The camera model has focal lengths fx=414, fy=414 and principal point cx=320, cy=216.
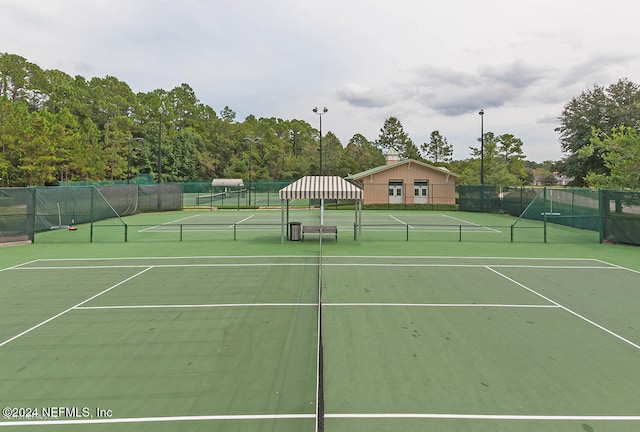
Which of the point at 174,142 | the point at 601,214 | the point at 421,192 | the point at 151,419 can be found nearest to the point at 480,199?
the point at 421,192

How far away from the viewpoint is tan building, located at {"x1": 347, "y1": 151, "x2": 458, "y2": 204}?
47688mm

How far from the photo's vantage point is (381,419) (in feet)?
16.2

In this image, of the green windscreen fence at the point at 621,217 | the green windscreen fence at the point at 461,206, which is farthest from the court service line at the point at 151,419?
the green windscreen fence at the point at 621,217

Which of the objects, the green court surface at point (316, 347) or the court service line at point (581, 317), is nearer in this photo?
the green court surface at point (316, 347)

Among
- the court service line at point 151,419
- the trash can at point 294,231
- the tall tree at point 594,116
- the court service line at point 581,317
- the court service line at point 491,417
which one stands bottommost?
the court service line at point 151,419

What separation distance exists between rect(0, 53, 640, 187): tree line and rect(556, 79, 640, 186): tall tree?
0.13 m

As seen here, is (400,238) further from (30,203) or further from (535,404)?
(30,203)

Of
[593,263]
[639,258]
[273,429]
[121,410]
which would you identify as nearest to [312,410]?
[273,429]

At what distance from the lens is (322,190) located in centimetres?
1869

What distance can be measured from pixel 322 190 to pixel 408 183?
31129mm

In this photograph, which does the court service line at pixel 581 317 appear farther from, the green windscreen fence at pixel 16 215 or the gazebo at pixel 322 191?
the green windscreen fence at pixel 16 215

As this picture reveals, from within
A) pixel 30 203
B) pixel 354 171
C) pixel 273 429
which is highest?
pixel 354 171

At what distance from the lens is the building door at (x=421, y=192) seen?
48.1 m

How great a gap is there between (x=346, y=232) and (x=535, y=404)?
18.7m
